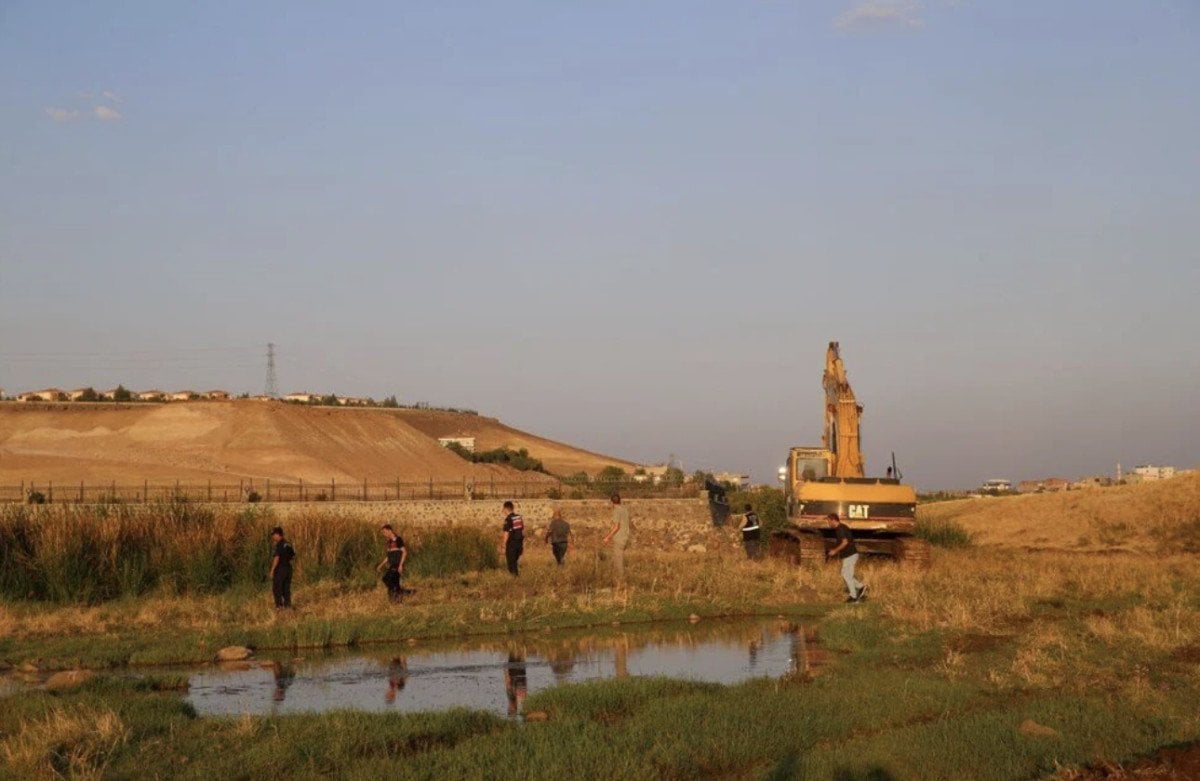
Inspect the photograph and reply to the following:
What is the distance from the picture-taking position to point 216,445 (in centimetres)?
9069

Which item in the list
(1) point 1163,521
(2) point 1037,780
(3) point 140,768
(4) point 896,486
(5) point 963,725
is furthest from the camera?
(1) point 1163,521

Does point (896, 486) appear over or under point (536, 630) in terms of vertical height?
over

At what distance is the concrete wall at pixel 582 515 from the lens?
5109cm

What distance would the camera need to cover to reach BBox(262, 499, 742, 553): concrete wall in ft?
168

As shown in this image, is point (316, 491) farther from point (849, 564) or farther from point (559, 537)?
point (849, 564)

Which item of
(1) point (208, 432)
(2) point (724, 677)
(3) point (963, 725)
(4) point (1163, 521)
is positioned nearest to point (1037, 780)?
(3) point (963, 725)

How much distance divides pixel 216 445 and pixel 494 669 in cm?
7702

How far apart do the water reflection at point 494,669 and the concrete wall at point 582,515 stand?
29.3 metres

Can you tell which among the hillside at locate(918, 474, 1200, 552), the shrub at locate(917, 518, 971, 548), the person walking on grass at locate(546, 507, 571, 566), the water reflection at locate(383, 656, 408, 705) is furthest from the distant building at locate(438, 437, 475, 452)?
the water reflection at locate(383, 656, 408, 705)

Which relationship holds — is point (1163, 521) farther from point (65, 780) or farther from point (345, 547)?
point (65, 780)

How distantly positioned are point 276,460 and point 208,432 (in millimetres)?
9347

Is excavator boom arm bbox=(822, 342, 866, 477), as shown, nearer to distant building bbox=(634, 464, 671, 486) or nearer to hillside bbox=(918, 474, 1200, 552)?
hillside bbox=(918, 474, 1200, 552)

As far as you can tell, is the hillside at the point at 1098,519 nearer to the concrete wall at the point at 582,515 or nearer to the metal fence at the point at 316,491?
the concrete wall at the point at 582,515

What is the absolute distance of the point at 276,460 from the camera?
286 ft
